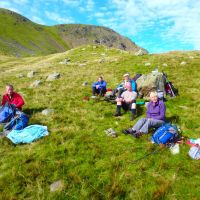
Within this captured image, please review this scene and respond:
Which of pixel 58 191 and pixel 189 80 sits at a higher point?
pixel 189 80

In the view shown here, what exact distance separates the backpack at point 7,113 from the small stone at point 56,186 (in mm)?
6326

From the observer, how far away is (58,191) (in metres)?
7.45

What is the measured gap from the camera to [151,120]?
11586mm

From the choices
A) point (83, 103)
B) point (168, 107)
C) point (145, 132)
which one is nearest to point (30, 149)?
Answer: point (145, 132)

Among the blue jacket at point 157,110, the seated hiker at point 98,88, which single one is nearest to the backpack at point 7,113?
the blue jacket at point 157,110

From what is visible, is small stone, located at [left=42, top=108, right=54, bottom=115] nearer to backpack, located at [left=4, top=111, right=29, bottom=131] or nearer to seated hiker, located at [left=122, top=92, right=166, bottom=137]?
backpack, located at [left=4, top=111, right=29, bottom=131]

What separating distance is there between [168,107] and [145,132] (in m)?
5.30

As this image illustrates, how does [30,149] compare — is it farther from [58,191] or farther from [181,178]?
[181,178]

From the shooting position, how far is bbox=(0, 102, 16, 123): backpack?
1293 centimetres

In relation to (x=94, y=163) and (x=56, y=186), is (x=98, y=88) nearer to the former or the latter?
(x=94, y=163)

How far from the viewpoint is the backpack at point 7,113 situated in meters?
12.9

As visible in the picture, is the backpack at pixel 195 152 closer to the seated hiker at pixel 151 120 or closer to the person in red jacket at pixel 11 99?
the seated hiker at pixel 151 120

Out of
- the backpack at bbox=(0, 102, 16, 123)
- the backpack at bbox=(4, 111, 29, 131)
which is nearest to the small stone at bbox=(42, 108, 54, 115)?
the backpack at bbox=(0, 102, 16, 123)

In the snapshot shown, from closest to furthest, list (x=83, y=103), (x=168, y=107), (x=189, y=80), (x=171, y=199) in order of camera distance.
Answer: (x=171, y=199) → (x=168, y=107) → (x=83, y=103) → (x=189, y=80)
